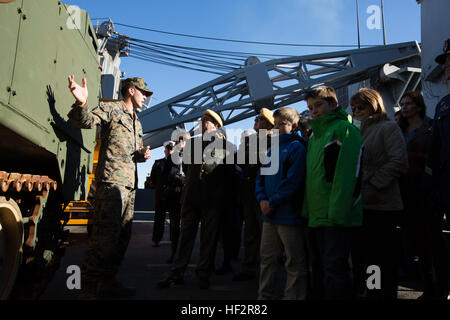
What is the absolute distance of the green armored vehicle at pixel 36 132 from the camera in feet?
6.40

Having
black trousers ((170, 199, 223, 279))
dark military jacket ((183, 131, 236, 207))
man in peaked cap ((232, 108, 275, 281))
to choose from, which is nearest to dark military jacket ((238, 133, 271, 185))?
man in peaked cap ((232, 108, 275, 281))

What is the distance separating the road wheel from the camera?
234 centimetres

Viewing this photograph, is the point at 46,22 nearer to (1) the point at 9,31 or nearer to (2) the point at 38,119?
(1) the point at 9,31

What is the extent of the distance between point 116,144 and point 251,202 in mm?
1810

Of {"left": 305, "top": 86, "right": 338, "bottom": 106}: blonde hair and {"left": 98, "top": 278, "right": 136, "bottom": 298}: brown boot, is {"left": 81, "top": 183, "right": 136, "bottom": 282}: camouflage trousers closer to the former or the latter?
{"left": 98, "top": 278, "right": 136, "bottom": 298}: brown boot

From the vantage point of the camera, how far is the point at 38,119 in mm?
2268

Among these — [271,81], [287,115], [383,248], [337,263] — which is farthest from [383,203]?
[271,81]

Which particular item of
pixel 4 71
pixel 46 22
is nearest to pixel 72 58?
pixel 46 22

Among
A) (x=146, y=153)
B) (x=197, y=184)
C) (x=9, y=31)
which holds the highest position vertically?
(x=9, y=31)

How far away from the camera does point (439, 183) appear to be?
2346 mm

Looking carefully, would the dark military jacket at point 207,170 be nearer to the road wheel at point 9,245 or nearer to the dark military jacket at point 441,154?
the road wheel at point 9,245

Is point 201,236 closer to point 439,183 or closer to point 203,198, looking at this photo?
point 203,198
